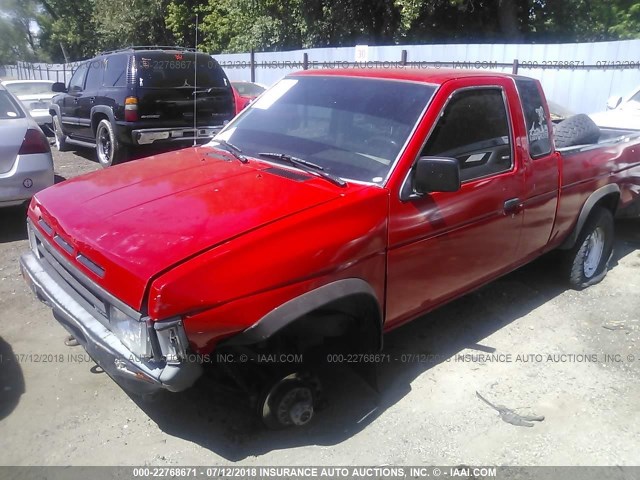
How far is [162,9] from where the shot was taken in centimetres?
3097

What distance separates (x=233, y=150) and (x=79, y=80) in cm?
789

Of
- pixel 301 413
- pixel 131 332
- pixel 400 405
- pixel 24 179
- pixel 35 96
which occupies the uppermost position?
pixel 35 96

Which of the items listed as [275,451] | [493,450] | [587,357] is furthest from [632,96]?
[275,451]

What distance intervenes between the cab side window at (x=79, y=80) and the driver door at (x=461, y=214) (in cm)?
837

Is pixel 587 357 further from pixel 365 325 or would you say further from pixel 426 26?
pixel 426 26

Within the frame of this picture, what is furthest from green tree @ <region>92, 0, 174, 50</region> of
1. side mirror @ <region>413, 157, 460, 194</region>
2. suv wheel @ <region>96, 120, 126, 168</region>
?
side mirror @ <region>413, 157, 460, 194</region>

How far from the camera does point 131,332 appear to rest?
246 centimetres

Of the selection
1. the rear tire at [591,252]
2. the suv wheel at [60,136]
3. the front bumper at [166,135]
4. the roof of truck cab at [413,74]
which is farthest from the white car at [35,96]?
the rear tire at [591,252]

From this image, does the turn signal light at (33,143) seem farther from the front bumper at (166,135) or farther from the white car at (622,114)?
the white car at (622,114)

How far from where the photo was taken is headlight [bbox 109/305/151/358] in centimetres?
235

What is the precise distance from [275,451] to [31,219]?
1976 mm

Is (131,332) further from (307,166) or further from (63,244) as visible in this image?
(307,166)

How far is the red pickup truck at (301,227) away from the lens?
7.91 feet

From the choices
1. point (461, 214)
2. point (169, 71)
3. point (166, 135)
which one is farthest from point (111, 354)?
point (169, 71)
